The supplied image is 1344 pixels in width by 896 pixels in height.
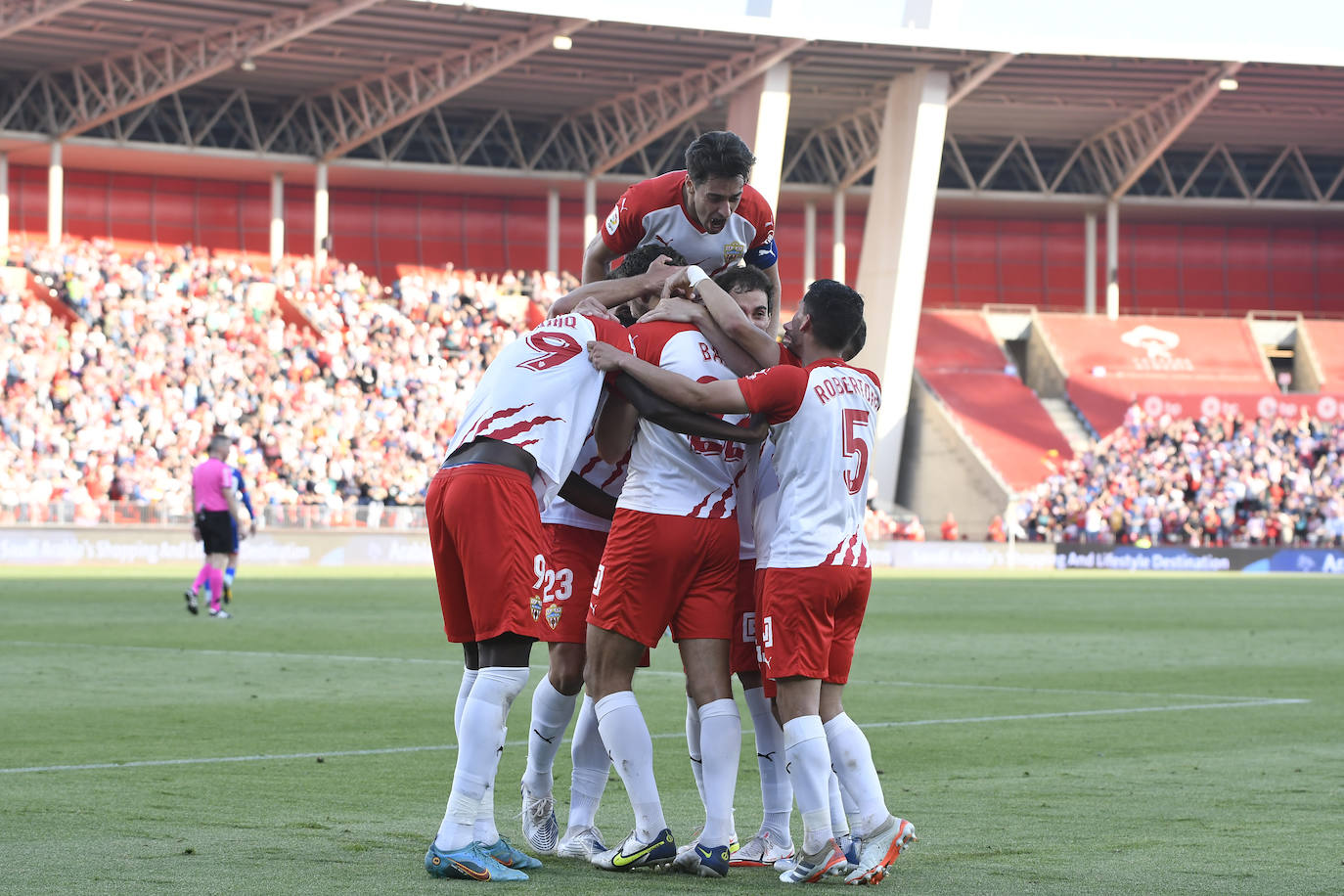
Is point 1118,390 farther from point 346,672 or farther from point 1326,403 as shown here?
point 346,672

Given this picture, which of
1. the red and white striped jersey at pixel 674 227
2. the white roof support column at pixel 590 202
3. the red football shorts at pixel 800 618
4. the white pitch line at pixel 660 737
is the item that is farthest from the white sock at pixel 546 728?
the white roof support column at pixel 590 202

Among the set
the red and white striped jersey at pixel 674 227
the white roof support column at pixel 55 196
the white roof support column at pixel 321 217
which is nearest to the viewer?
the red and white striped jersey at pixel 674 227

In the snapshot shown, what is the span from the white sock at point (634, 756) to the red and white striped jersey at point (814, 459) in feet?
2.36

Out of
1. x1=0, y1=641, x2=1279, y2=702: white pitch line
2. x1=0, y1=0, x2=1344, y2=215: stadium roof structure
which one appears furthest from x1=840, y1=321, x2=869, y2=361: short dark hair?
x1=0, y1=0, x2=1344, y2=215: stadium roof structure

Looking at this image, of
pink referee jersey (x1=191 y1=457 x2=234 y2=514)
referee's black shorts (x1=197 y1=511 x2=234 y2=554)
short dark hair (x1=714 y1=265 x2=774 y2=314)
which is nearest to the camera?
short dark hair (x1=714 y1=265 x2=774 y2=314)

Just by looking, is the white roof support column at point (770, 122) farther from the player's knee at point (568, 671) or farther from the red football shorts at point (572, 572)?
the player's knee at point (568, 671)

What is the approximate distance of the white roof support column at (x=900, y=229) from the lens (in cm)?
4872

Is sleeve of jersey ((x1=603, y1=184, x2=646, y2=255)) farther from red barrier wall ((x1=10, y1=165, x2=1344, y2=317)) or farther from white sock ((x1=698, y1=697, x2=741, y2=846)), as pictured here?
red barrier wall ((x1=10, y1=165, x2=1344, y2=317))

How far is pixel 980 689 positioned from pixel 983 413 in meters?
39.7

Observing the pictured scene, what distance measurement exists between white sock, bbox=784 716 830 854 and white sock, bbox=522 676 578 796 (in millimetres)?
1005

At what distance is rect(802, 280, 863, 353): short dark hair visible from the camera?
6.45 meters

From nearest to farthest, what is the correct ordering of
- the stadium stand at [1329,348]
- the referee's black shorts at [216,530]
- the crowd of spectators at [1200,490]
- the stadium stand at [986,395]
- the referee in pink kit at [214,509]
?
the referee in pink kit at [214,509] < the referee's black shorts at [216,530] < the crowd of spectators at [1200,490] < the stadium stand at [986,395] < the stadium stand at [1329,348]

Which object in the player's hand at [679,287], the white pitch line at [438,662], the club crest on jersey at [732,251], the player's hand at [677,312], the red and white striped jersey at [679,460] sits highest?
the club crest on jersey at [732,251]

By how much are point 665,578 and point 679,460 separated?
43 centimetres
